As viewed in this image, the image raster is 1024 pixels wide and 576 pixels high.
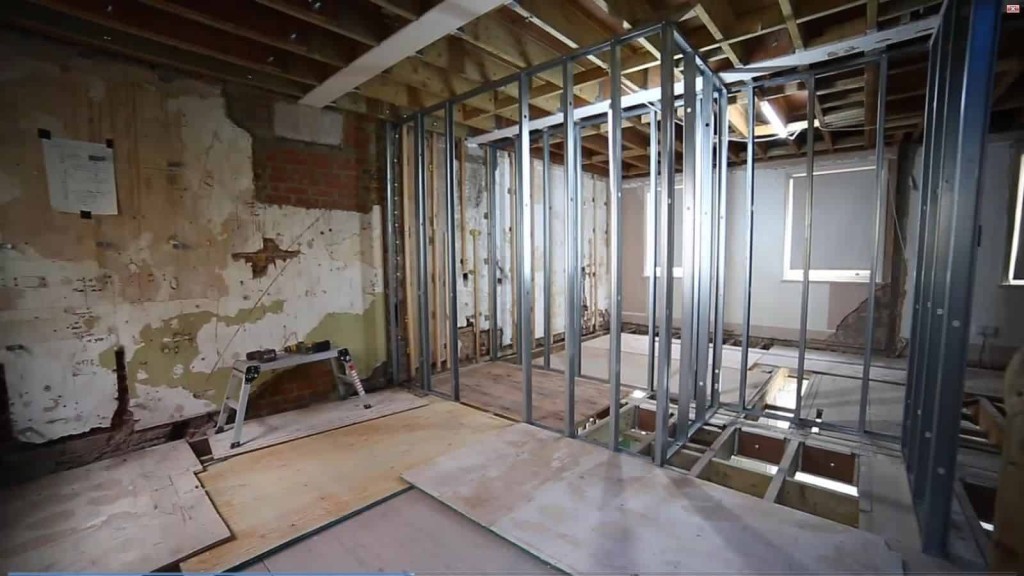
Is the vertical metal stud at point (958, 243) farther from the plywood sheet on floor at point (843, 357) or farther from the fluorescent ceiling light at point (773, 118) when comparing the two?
the plywood sheet on floor at point (843, 357)

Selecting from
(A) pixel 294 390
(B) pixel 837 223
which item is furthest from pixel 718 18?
(B) pixel 837 223

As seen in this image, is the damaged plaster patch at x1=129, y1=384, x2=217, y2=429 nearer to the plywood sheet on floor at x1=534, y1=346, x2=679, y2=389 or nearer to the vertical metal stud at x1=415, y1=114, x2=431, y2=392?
the vertical metal stud at x1=415, y1=114, x2=431, y2=392

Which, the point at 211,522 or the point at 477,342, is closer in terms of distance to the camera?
the point at 211,522

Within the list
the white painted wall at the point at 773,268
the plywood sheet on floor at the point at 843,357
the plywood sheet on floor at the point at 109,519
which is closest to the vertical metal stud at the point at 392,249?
the plywood sheet on floor at the point at 109,519

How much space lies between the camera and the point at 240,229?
10.2 feet

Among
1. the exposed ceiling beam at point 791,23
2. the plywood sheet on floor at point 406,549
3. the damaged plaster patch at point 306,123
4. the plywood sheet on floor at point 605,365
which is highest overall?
the exposed ceiling beam at point 791,23

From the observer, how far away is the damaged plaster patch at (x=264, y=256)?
3137mm

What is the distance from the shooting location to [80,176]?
2475 mm

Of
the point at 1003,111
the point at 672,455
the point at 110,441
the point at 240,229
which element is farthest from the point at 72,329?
the point at 1003,111

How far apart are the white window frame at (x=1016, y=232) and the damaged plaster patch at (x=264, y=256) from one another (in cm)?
685

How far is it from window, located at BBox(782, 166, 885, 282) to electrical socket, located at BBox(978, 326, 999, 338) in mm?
1026

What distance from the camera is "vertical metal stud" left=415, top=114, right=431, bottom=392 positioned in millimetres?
3641

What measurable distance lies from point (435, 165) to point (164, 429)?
3095 millimetres

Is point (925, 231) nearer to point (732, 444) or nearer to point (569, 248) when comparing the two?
point (732, 444)
